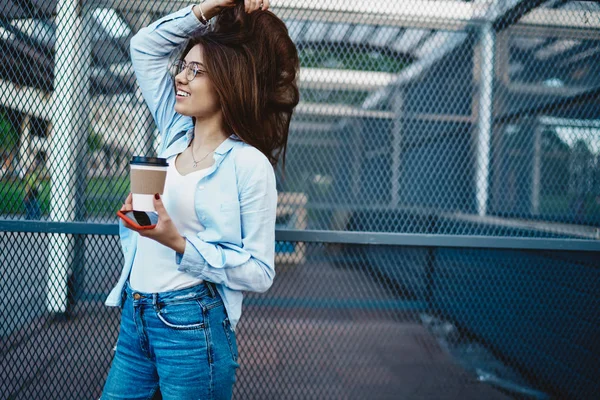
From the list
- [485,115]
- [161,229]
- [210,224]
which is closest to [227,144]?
[210,224]

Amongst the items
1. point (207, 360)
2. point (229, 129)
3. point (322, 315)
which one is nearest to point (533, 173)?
point (322, 315)

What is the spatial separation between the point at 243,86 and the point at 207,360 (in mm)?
683

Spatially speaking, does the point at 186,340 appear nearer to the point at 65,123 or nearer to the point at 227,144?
the point at 227,144

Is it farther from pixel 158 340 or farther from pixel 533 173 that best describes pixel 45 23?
pixel 533 173

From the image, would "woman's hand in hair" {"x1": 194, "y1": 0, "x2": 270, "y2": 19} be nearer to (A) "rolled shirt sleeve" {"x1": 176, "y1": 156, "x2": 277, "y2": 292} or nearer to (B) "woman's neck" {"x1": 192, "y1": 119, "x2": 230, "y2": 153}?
(B) "woman's neck" {"x1": 192, "y1": 119, "x2": 230, "y2": 153}

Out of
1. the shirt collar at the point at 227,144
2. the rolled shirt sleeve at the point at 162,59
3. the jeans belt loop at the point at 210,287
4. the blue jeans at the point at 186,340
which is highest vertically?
the rolled shirt sleeve at the point at 162,59

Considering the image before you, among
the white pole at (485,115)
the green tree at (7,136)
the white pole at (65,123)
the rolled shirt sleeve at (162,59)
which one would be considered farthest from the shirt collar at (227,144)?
the white pole at (485,115)

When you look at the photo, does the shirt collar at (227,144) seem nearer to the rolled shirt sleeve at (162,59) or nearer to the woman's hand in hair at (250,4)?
the rolled shirt sleeve at (162,59)

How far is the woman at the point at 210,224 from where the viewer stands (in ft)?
3.61

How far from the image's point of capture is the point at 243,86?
1.16 metres

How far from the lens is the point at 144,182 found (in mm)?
956

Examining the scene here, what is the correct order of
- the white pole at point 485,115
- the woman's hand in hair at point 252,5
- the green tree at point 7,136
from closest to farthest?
1. the woman's hand in hair at point 252,5
2. the green tree at point 7,136
3. the white pole at point 485,115

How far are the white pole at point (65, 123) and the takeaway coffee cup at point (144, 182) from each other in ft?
3.26

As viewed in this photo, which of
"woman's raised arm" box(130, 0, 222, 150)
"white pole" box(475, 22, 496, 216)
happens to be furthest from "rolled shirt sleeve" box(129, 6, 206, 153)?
"white pole" box(475, 22, 496, 216)
